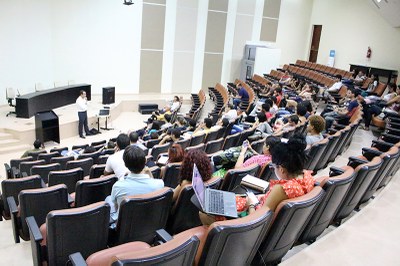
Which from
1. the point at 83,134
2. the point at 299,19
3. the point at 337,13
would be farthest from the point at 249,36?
the point at 83,134

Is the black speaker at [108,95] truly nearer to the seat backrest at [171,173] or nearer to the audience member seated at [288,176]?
the seat backrest at [171,173]

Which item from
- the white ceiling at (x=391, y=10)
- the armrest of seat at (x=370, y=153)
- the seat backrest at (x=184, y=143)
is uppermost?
the white ceiling at (x=391, y=10)

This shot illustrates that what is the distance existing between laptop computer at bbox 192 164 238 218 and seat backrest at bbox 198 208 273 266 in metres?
0.25

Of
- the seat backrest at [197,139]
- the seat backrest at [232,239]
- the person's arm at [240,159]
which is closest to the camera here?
the seat backrest at [232,239]

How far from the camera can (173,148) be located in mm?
3469

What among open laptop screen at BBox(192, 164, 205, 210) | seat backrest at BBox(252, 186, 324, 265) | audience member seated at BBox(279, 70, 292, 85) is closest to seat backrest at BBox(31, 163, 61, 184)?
open laptop screen at BBox(192, 164, 205, 210)

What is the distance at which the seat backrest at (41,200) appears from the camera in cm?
256

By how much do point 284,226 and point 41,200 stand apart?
5.81 ft

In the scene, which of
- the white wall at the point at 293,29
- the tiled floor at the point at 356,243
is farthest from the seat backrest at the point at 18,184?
the white wall at the point at 293,29

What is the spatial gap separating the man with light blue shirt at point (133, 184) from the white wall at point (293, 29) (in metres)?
14.2

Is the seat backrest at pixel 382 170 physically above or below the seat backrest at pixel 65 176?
above

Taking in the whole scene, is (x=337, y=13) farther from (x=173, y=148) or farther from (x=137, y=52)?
(x=173, y=148)

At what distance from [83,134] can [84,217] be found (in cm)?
789

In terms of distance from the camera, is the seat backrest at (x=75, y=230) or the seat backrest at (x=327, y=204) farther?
the seat backrest at (x=327, y=204)
